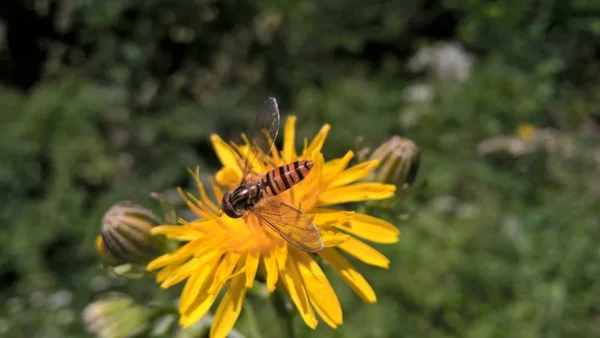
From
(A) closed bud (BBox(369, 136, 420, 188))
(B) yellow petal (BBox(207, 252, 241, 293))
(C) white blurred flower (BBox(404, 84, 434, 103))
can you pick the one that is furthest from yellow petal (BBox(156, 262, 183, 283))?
(C) white blurred flower (BBox(404, 84, 434, 103))

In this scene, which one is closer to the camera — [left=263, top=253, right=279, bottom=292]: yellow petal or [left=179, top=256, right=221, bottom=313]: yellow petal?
[left=263, top=253, right=279, bottom=292]: yellow petal

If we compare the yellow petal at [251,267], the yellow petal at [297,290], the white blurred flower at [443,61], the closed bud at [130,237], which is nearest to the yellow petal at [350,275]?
the yellow petal at [297,290]

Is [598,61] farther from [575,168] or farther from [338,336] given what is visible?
[338,336]

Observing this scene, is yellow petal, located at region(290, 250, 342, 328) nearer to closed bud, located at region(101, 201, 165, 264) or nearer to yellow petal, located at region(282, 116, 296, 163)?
yellow petal, located at region(282, 116, 296, 163)

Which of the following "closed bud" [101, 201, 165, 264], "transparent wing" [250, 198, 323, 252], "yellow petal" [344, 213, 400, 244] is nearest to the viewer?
"transparent wing" [250, 198, 323, 252]

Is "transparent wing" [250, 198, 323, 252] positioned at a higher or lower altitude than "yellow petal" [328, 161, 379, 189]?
higher

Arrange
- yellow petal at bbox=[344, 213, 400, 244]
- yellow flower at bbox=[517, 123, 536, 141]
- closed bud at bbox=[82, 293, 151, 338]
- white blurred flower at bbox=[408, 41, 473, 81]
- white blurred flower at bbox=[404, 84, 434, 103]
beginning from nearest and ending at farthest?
yellow petal at bbox=[344, 213, 400, 244]
closed bud at bbox=[82, 293, 151, 338]
yellow flower at bbox=[517, 123, 536, 141]
white blurred flower at bbox=[404, 84, 434, 103]
white blurred flower at bbox=[408, 41, 473, 81]

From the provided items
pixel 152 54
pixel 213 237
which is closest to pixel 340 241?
pixel 213 237
